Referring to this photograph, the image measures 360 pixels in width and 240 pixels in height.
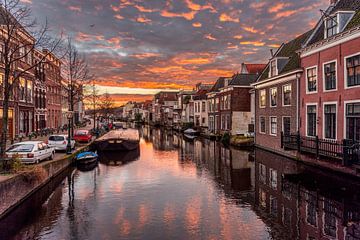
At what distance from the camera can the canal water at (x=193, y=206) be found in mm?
11336

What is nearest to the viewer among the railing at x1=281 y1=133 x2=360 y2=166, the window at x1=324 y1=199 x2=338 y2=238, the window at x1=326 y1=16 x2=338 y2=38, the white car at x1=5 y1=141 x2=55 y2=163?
the window at x1=324 y1=199 x2=338 y2=238

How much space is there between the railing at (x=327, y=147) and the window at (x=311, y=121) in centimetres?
85

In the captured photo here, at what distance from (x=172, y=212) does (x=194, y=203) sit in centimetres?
179

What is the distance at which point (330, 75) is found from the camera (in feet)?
78.3

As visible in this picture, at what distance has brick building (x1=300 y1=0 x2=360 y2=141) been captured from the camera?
68.7 feet

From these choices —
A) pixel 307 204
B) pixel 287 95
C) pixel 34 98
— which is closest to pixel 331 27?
pixel 287 95

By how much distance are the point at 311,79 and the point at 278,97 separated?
6730 millimetres

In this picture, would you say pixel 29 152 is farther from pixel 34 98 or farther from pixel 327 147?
pixel 34 98

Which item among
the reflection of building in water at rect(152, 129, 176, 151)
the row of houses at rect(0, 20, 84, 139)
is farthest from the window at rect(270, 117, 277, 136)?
the row of houses at rect(0, 20, 84, 139)

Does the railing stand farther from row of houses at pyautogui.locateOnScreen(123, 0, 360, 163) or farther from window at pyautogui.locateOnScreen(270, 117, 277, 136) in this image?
window at pyautogui.locateOnScreen(270, 117, 277, 136)

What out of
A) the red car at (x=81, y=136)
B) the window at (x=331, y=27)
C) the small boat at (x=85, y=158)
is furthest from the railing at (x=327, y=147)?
Answer: the red car at (x=81, y=136)

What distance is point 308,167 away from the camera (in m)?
24.1

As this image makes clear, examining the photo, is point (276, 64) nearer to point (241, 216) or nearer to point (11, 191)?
point (241, 216)

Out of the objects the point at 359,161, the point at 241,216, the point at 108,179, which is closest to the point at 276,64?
the point at 359,161
